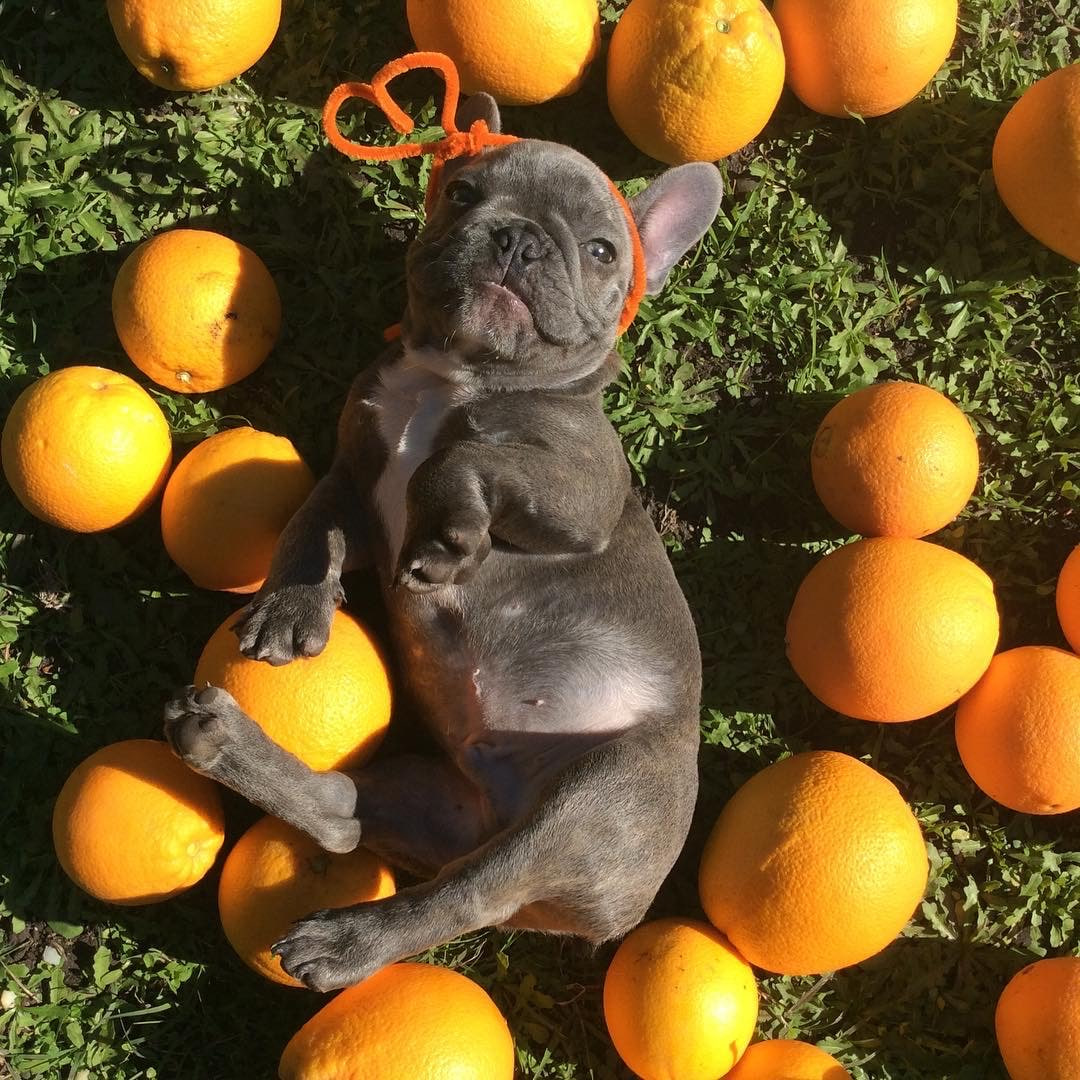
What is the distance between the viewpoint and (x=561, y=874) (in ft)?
12.4

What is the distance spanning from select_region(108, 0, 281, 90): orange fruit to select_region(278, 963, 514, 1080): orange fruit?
138 inches

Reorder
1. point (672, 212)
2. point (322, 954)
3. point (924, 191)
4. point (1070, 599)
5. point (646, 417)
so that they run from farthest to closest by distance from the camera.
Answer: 1. point (924, 191)
2. point (646, 417)
3. point (1070, 599)
4. point (672, 212)
5. point (322, 954)

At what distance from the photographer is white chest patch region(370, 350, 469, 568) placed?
4.01 m

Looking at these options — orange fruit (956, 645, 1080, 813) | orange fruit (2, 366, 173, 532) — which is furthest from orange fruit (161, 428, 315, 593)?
orange fruit (956, 645, 1080, 813)

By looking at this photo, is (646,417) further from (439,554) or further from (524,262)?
(439,554)

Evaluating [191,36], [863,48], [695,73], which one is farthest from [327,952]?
[863,48]

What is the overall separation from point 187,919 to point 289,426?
81.6 inches

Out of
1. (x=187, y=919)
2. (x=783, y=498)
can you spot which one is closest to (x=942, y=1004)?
(x=783, y=498)

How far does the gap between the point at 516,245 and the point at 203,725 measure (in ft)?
6.30

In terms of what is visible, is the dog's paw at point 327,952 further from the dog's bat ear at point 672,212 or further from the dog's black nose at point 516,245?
the dog's bat ear at point 672,212

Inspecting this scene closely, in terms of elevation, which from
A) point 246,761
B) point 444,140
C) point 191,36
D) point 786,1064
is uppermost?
point 191,36

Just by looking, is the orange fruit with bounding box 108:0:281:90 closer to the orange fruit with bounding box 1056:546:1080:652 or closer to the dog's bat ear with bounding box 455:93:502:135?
the dog's bat ear with bounding box 455:93:502:135

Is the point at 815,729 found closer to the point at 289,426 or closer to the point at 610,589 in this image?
the point at 610,589

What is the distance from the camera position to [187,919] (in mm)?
4445
